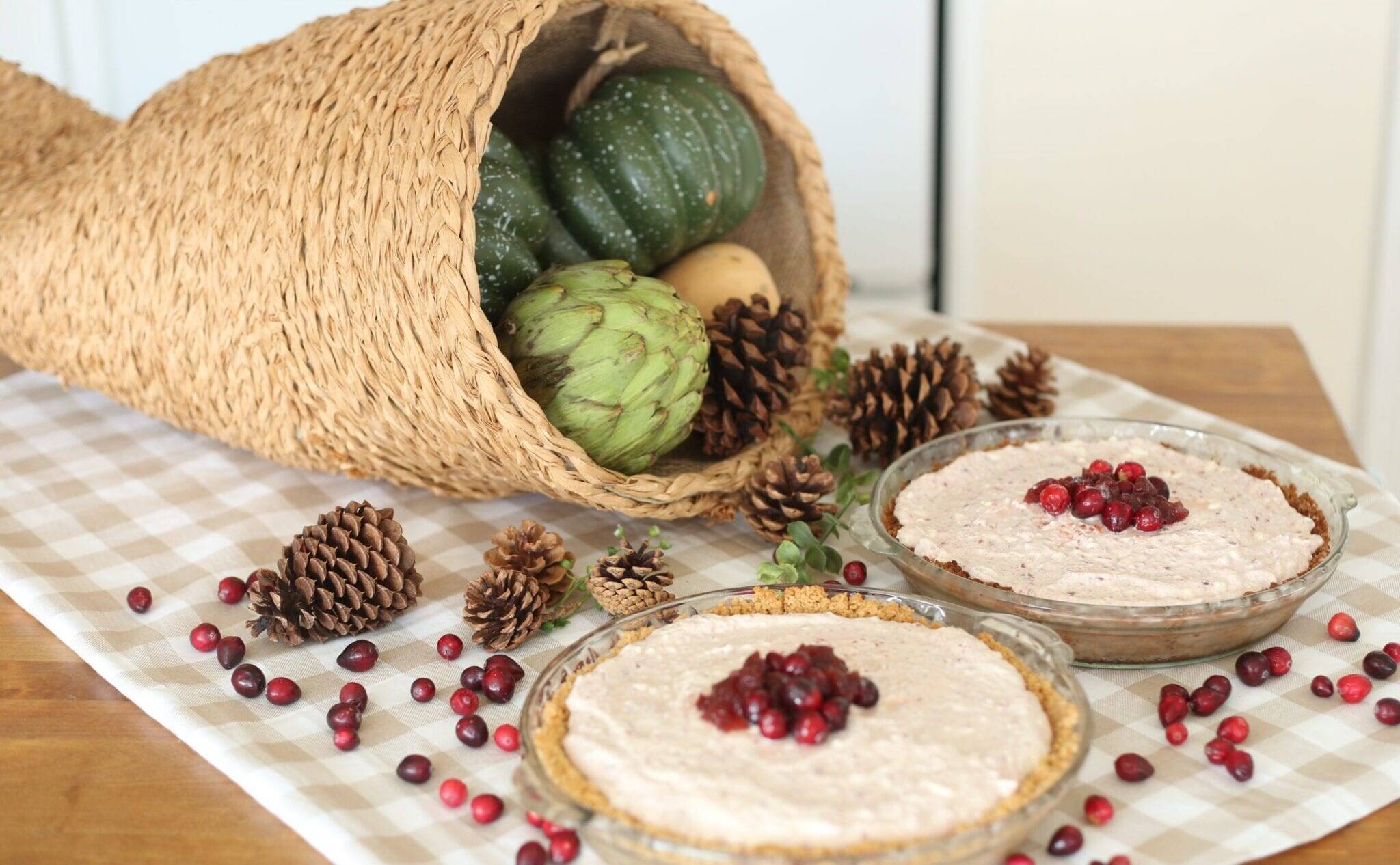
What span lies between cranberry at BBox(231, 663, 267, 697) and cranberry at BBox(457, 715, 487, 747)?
0.18 m

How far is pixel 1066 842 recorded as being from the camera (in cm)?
→ 81

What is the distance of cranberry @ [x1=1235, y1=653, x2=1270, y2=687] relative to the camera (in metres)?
0.99

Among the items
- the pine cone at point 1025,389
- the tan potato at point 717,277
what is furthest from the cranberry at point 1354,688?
the tan potato at point 717,277

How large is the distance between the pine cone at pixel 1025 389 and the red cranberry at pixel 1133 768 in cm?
→ 63

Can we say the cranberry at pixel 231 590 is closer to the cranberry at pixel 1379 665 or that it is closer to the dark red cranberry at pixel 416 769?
the dark red cranberry at pixel 416 769

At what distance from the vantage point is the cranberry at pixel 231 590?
1161 millimetres

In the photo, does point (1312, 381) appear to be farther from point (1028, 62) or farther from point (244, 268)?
point (244, 268)

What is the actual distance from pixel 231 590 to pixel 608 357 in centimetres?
39

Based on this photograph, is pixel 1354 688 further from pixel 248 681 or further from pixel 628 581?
pixel 248 681

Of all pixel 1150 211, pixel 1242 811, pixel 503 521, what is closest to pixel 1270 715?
pixel 1242 811

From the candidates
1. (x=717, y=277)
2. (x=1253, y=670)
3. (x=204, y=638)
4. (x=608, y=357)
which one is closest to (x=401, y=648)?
(x=204, y=638)

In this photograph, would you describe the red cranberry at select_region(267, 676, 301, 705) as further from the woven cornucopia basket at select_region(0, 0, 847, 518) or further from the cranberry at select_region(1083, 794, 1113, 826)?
the cranberry at select_region(1083, 794, 1113, 826)

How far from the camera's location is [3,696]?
1.04 meters

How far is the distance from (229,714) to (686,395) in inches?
18.2
